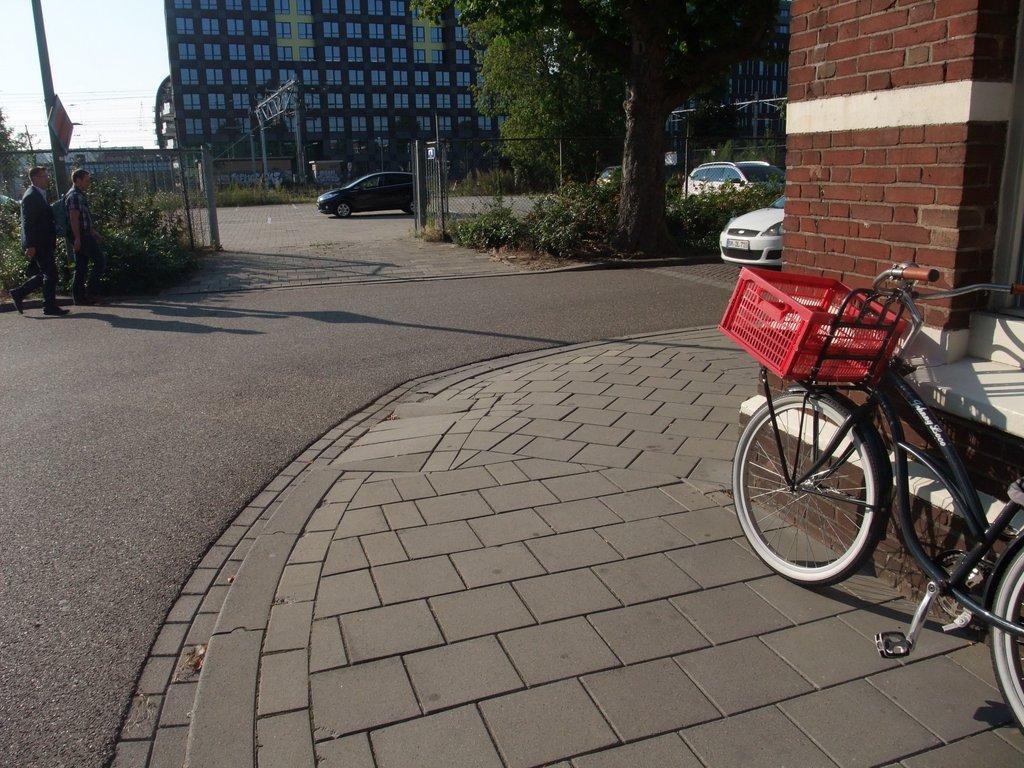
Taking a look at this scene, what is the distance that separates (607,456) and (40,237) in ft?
31.7

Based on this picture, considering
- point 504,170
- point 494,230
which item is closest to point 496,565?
point 494,230

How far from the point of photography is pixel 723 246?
532 inches

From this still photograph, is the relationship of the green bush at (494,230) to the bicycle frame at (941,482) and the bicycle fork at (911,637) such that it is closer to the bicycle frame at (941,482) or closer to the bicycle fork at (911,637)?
the bicycle frame at (941,482)

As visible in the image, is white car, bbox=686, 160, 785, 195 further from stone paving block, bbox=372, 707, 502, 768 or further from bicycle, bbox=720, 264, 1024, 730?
stone paving block, bbox=372, 707, 502, 768

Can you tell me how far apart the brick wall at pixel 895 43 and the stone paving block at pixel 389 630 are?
2.82 metres

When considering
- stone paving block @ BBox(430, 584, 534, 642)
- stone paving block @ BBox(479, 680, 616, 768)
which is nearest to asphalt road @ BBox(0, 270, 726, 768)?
stone paving block @ BBox(430, 584, 534, 642)

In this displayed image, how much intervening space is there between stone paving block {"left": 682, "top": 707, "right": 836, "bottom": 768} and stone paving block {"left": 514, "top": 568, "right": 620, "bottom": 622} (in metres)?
0.81

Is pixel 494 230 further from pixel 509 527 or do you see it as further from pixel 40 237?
pixel 509 527

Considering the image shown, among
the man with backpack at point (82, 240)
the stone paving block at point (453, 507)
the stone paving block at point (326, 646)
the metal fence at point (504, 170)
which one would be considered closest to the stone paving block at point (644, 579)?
the stone paving block at point (453, 507)

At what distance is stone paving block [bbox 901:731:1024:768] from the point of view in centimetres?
254

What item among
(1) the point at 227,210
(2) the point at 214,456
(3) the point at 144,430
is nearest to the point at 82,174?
(3) the point at 144,430

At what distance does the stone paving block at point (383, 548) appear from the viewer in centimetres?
395

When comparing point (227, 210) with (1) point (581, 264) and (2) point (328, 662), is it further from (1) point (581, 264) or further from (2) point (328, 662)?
(2) point (328, 662)

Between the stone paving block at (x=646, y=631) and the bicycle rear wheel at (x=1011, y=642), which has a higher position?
the bicycle rear wheel at (x=1011, y=642)
